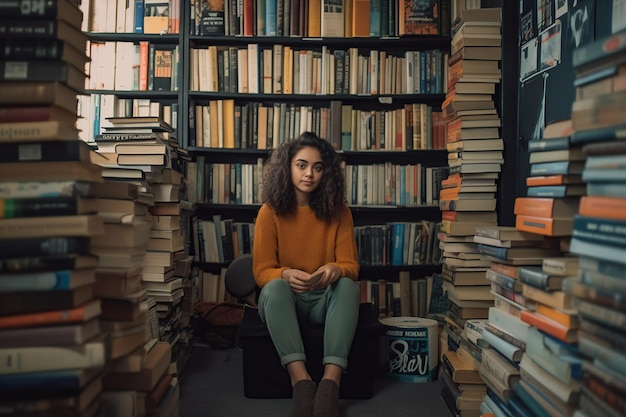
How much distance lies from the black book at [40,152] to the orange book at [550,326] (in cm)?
118

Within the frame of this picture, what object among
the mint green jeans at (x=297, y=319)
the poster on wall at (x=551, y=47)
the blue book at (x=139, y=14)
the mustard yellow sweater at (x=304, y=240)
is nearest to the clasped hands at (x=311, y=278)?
the mint green jeans at (x=297, y=319)

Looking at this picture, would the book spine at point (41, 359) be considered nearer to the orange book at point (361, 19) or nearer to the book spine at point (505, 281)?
the book spine at point (505, 281)

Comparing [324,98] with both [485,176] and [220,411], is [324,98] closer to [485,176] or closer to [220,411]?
[485,176]

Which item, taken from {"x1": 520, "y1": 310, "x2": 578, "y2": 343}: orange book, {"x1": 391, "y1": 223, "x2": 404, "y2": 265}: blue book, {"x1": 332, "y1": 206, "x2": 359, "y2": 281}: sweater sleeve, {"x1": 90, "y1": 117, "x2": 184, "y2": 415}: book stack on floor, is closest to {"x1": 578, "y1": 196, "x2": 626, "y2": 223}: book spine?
{"x1": 520, "y1": 310, "x2": 578, "y2": 343}: orange book

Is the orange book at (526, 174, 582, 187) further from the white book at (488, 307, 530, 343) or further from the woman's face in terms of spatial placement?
the woman's face

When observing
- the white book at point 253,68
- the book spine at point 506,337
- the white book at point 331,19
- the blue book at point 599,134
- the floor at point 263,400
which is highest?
the white book at point 331,19

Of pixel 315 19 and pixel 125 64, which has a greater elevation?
pixel 315 19

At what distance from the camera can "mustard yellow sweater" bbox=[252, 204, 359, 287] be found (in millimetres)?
2631

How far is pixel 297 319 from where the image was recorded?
2.45m

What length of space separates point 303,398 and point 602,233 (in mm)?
1266

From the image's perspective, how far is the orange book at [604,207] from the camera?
1.17 m

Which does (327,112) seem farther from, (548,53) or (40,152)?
(40,152)

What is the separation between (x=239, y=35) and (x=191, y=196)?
963 mm

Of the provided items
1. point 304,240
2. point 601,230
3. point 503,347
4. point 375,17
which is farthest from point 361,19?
point 601,230
